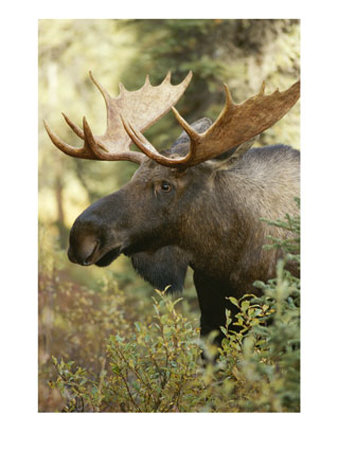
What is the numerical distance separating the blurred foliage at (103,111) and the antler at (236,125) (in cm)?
93

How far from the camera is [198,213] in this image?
4.16 metres

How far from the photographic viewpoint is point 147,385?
4.08 meters

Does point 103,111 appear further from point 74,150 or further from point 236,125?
point 236,125

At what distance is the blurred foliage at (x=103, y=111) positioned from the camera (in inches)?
188

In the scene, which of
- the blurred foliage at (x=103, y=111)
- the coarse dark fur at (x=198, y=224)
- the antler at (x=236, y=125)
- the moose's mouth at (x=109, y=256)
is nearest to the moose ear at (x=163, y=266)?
the coarse dark fur at (x=198, y=224)

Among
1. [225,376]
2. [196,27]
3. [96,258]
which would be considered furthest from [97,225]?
[196,27]

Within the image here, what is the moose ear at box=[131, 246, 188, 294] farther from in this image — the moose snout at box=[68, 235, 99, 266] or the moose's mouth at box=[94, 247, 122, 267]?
the moose snout at box=[68, 235, 99, 266]

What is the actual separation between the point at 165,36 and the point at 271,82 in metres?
0.82

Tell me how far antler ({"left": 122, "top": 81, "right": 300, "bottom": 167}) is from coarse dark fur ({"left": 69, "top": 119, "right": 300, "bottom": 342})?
21 centimetres

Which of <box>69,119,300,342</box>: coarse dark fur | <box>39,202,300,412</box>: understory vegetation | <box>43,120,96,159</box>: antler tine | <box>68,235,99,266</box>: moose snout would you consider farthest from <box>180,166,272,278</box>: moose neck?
<box>43,120,96,159</box>: antler tine

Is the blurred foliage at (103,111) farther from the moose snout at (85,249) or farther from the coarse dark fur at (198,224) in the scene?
the moose snout at (85,249)

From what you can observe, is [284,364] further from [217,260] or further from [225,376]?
[217,260]

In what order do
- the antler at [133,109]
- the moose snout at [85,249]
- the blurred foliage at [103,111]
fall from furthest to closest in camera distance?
the blurred foliage at [103,111] < the antler at [133,109] < the moose snout at [85,249]

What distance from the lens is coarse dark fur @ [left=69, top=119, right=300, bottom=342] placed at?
160 inches
